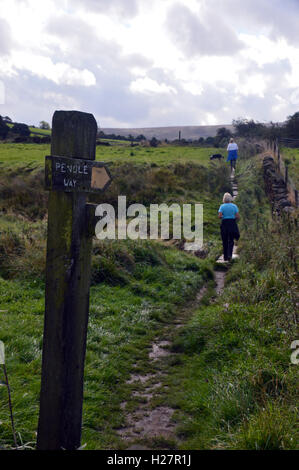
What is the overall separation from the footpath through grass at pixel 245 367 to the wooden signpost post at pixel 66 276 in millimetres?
1265

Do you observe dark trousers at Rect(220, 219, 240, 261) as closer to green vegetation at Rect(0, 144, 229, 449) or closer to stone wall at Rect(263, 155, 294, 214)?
green vegetation at Rect(0, 144, 229, 449)

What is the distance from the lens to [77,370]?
3088 millimetres

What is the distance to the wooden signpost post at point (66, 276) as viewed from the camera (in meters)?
2.99

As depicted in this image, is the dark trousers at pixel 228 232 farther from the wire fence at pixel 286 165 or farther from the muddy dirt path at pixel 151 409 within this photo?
the muddy dirt path at pixel 151 409

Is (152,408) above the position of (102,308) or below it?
below

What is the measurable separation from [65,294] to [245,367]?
2.34 m

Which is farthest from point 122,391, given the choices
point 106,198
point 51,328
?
point 106,198

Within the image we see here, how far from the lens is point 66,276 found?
3002 mm

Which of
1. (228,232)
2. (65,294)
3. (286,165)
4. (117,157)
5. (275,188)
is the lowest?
(65,294)

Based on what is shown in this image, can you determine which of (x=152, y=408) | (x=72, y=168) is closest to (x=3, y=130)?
(x=152, y=408)

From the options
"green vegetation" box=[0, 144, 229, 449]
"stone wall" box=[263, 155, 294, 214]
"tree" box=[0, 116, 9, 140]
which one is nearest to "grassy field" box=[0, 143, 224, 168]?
"stone wall" box=[263, 155, 294, 214]

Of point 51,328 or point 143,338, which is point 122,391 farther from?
point 51,328

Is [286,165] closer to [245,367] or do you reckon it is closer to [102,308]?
[102,308]
